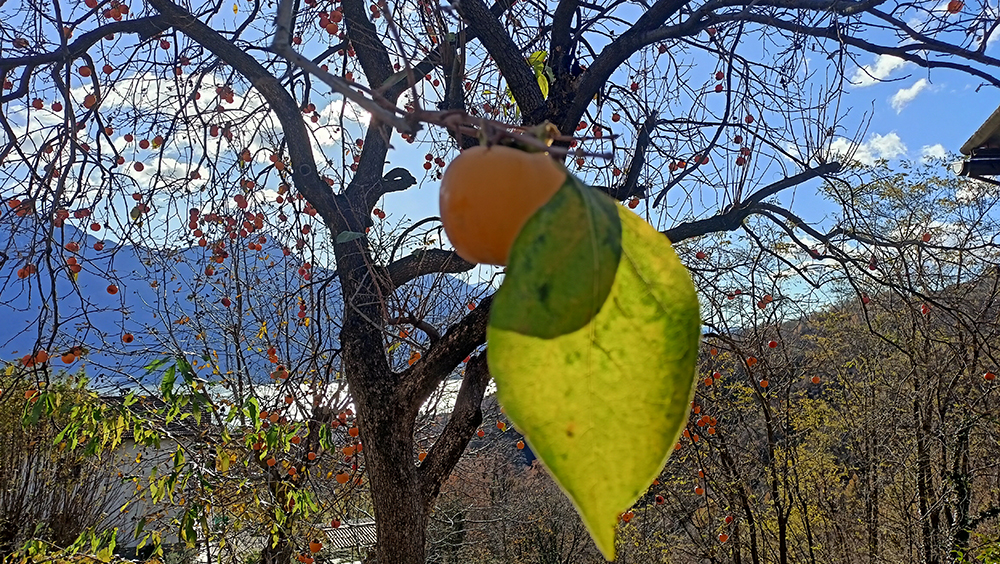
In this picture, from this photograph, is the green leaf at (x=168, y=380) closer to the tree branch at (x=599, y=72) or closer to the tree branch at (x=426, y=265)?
the tree branch at (x=426, y=265)

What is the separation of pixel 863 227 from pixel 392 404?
2.26 m

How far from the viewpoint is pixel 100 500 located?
6324mm

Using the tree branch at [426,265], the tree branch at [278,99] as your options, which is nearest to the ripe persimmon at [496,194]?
the tree branch at [278,99]

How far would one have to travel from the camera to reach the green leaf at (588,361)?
0.68 feet

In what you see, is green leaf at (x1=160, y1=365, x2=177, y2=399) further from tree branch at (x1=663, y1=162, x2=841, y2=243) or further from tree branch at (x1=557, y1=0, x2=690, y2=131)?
tree branch at (x1=663, y1=162, x2=841, y2=243)

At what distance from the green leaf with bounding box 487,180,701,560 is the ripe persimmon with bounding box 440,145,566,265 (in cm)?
3

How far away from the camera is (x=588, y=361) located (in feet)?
0.72

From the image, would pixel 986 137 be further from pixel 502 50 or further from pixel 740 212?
pixel 502 50

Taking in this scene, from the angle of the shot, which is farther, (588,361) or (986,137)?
(986,137)

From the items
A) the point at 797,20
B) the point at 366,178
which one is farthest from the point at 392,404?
the point at 797,20

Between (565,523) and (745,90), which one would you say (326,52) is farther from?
(565,523)

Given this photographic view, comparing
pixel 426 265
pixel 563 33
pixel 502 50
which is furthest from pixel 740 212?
pixel 426 265

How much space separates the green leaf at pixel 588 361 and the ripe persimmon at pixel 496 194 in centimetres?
3

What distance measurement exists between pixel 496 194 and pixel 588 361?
3.0 inches
